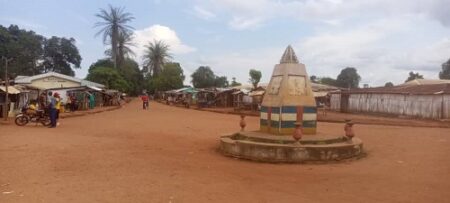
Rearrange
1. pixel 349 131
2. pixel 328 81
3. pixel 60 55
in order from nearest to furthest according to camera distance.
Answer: pixel 349 131
pixel 60 55
pixel 328 81

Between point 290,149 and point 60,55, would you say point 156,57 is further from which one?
point 290,149

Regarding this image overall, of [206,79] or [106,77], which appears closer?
[106,77]

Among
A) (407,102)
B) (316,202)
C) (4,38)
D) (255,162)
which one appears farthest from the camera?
(4,38)

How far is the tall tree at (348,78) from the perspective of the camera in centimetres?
7104

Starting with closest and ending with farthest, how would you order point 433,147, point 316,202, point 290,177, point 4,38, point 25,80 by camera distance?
point 316,202 < point 290,177 < point 433,147 < point 25,80 < point 4,38

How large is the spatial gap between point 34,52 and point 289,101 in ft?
181

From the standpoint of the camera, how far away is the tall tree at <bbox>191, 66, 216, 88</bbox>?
278ft

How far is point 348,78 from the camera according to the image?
71.9 meters

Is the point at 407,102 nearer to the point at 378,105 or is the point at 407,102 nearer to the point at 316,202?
the point at 378,105

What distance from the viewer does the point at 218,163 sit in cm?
1030

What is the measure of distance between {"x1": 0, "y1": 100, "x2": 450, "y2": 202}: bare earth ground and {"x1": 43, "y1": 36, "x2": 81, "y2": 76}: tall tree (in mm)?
53600

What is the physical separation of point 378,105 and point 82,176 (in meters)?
27.8

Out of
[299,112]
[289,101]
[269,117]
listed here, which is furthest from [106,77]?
[299,112]

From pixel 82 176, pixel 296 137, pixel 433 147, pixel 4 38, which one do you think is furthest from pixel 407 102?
pixel 4 38
